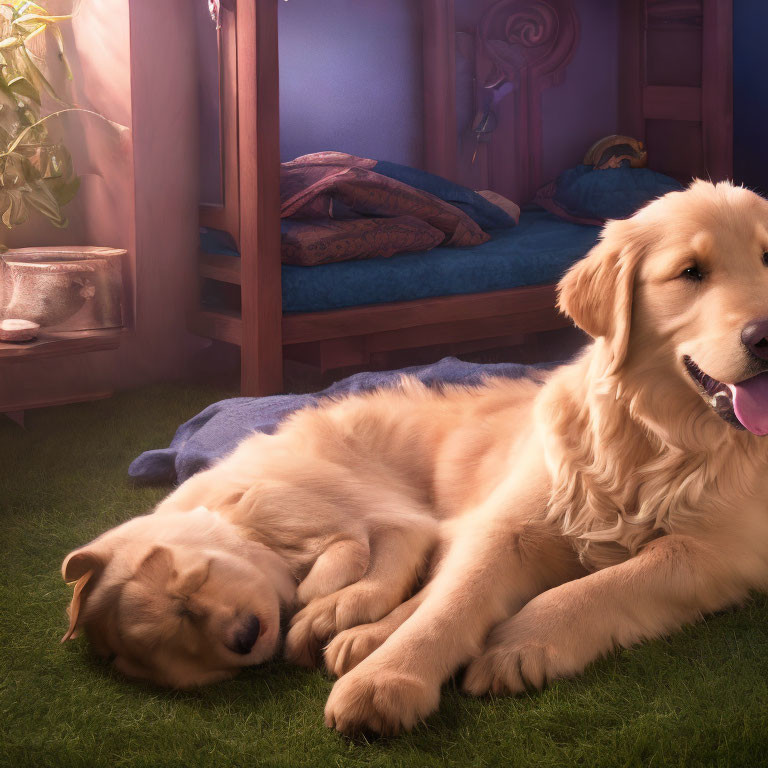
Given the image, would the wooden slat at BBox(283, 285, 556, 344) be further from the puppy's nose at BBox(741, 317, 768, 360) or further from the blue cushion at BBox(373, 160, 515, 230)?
the puppy's nose at BBox(741, 317, 768, 360)

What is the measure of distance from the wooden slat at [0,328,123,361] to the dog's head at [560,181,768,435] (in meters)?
2.23

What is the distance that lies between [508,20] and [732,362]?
187 inches

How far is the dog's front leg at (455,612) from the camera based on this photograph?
1.43m

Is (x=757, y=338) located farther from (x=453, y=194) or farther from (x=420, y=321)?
(x=453, y=194)

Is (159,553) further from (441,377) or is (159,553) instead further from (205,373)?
(205,373)

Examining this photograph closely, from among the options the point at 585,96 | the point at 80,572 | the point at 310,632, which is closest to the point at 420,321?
the point at 310,632

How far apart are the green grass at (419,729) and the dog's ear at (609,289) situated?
0.55 m

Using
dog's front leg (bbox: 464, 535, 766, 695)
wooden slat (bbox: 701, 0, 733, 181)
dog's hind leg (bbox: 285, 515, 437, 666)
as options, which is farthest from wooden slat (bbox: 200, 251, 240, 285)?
wooden slat (bbox: 701, 0, 733, 181)

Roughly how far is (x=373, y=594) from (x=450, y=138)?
4.19 meters

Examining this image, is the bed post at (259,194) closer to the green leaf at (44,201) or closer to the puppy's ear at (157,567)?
the green leaf at (44,201)

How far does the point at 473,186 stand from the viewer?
5.91 metres

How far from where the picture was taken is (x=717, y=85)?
539cm

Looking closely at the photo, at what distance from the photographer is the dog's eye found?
164 centimetres

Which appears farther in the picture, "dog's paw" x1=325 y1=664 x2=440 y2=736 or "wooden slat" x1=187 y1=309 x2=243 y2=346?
"wooden slat" x1=187 y1=309 x2=243 y2=346
